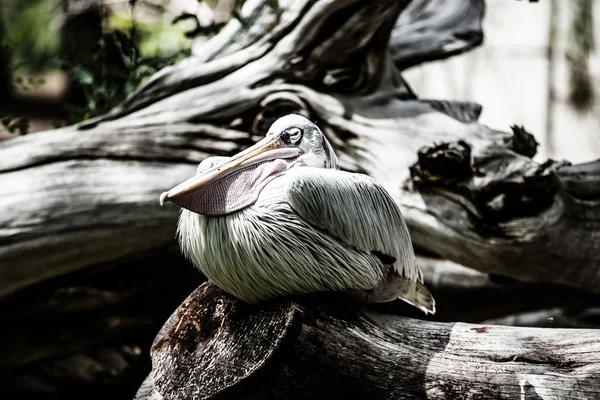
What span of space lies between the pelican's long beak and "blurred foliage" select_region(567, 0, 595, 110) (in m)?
3.16

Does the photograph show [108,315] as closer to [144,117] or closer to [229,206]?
[144,117]

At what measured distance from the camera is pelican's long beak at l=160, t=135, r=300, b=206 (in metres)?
1.79

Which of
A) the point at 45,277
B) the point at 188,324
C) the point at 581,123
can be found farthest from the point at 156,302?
the point at 581,123

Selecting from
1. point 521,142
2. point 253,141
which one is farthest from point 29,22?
point 521,142

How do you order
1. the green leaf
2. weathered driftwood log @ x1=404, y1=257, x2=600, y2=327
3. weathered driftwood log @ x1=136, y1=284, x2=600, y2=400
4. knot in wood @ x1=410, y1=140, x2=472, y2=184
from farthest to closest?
the green leaf
weathered driftwood log @ x1=404, y1=257, x2=600, y2=327
knot in wood @ x1=410, y1=140, x2=472, y2=184
weathered driftwood log @ x1=136, y1=284, x2=600, y2=400

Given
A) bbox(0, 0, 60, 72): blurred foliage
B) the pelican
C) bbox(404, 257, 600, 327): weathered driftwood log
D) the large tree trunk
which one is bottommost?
bbox(404, 257, 600, 327): weathered driftwood log

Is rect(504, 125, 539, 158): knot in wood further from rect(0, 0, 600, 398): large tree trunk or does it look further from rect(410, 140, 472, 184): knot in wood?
rect(410, 140, 472, 184): knot in wood

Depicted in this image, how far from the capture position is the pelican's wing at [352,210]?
182 centimetres

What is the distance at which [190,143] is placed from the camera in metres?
3.29

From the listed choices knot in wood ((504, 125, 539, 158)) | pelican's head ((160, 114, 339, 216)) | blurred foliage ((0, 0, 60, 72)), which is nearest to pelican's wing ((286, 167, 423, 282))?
pelican's head ((160, 114, 339, 216))

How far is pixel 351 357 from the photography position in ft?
5.77

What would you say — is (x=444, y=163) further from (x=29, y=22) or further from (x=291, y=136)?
(x=29, y=22)

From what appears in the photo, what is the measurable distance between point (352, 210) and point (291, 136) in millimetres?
316

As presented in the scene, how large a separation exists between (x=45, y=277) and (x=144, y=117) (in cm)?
85
